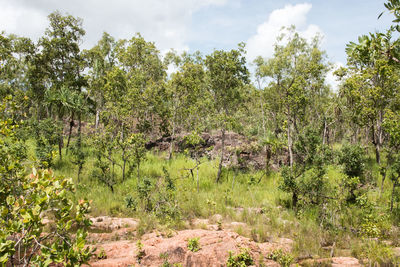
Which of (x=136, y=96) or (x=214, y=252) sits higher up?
(x=136, y=96)

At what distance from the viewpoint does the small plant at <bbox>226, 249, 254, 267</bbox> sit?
5.25 m

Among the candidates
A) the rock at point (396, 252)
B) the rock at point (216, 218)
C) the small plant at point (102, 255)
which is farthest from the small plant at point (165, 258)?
the rock at point (396, 252)

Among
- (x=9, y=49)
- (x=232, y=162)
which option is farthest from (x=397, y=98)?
(x=9, y=49)

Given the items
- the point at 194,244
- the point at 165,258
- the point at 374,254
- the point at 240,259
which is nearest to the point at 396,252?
the point at 374,254

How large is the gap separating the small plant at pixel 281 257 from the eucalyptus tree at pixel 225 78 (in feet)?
24.3

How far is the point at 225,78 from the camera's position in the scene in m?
12.9

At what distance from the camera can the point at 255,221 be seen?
320 inches

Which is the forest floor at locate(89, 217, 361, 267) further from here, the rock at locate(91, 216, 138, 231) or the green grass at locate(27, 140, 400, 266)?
the rock at locate(91, 216, 138, 231)

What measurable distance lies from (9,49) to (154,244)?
21400 millimetres

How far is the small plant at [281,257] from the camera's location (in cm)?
539

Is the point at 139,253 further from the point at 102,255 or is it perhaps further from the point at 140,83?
the point at 140,83

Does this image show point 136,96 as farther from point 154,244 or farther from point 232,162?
point 154,244

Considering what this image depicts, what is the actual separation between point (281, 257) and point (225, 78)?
9.36 meters

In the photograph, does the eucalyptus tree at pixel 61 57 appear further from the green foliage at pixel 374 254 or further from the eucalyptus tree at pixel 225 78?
the green foliage at pixel 374 254
